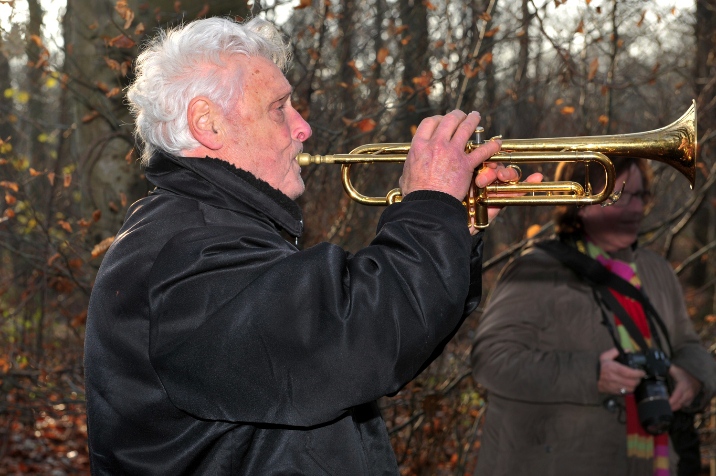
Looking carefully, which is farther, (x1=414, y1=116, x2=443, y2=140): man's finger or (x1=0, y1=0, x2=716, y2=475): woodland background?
(x1=0, y1=0, x2=716, y2=475): woodland background

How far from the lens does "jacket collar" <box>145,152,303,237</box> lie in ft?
6.31

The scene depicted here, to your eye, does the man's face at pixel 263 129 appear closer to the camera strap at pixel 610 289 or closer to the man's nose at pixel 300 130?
the man's nose at pixel 300 130

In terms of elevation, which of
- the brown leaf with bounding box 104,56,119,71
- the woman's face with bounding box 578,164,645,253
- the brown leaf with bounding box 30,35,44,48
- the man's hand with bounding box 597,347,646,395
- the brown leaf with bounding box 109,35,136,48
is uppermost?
the brown leaf with bounding box 30,35,44,48

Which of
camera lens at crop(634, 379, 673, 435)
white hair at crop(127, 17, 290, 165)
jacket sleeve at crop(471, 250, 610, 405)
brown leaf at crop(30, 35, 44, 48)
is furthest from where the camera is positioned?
brown leaf at crop(30, 35, 44, 48)

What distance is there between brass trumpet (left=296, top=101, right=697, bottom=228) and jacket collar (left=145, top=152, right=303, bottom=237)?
0.22 metres

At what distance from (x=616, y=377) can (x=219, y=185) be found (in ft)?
6.24

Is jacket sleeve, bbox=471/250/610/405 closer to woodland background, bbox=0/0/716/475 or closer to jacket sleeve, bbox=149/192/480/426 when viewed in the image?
woodland background, bbox=0/0/716/475

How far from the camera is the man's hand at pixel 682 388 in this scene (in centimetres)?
331

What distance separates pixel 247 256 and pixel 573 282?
2.04m

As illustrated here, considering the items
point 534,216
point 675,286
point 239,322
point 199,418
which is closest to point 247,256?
point 239,322

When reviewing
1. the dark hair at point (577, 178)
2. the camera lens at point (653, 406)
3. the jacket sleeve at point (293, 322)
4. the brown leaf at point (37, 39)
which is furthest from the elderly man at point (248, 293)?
the brown leaf at point (37, 39)

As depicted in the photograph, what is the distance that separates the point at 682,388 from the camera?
3328mm

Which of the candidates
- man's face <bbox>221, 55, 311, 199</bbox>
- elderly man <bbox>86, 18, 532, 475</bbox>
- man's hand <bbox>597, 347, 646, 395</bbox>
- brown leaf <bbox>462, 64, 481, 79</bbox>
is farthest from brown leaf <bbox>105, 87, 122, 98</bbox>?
man's hand <bbox>597, 347, 646, 395</bbox>

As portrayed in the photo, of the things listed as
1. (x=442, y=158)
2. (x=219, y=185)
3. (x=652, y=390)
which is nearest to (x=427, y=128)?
(x=442, y=158)
